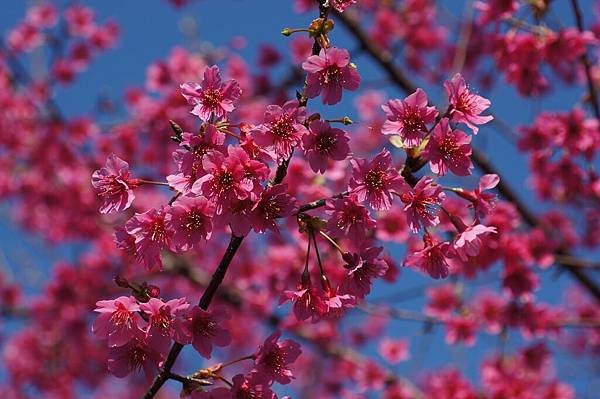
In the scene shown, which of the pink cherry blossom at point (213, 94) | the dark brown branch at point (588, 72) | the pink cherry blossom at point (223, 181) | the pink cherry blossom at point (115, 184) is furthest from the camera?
the dark brown branch at point (588, 72)

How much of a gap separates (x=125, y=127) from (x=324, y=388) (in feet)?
12.0

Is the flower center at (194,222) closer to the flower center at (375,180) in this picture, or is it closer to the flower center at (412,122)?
the flower center at (375,180)

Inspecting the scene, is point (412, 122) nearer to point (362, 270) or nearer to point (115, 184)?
point (362, 270)

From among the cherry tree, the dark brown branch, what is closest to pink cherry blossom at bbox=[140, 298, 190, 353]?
the cherry tree

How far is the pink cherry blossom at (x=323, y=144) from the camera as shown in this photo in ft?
6.40

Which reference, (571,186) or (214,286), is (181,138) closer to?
(214,286)

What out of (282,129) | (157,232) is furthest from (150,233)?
(282,129)

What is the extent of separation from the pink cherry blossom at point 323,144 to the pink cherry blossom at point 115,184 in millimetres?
596

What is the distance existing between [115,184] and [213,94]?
443 mm

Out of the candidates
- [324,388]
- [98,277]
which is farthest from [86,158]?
[324,388]

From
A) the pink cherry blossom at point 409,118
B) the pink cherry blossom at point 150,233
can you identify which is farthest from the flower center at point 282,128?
the pink cherry blossom at point 150,233

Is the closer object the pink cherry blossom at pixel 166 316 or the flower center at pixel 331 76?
the pink cherry blossom at pixel 166 316

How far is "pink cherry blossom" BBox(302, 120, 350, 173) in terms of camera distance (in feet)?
6.40

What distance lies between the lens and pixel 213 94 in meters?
2.04
